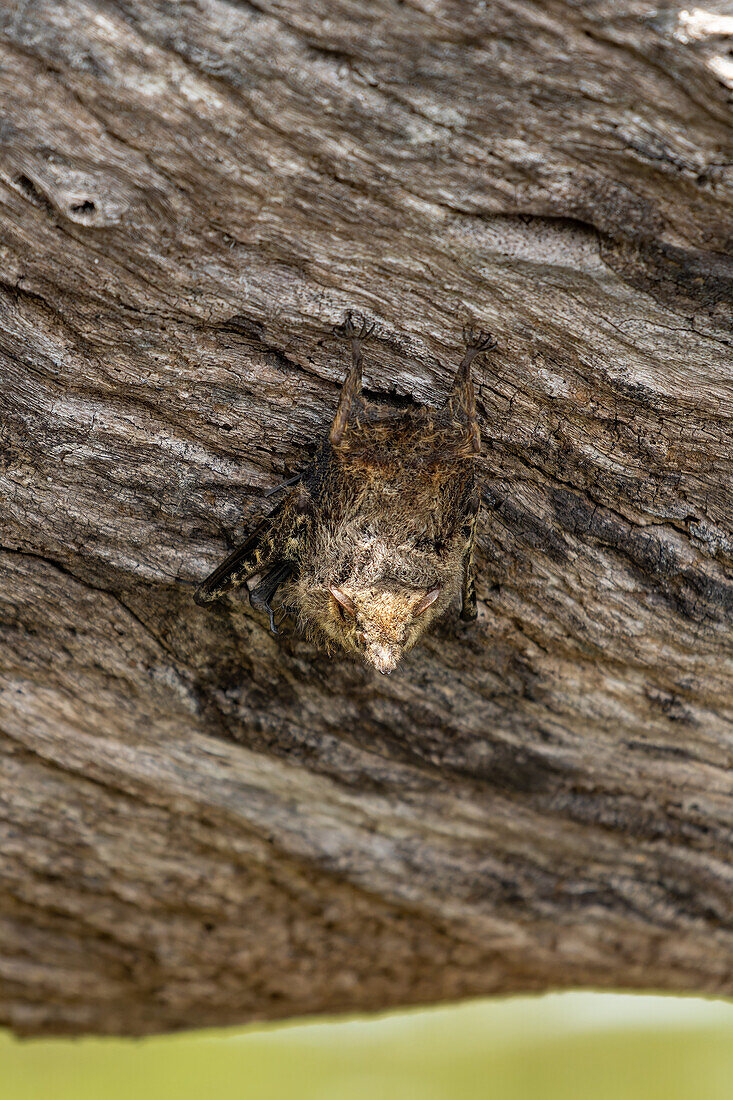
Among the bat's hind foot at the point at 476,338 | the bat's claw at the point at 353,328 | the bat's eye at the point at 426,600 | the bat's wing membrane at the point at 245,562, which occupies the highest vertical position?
the bat's hind foot at the point at 476,338

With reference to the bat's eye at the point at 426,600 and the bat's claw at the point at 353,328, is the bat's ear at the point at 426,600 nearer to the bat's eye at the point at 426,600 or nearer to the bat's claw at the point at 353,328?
the bat's eye at the point at 426,600

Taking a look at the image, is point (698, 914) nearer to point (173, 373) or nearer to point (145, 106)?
point (173, 373)

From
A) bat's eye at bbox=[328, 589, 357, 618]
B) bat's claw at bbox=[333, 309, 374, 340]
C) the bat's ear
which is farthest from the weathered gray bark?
bat's eye at bbox=[328, 589, 357, 618]

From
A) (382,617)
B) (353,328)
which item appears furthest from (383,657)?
(353,328)

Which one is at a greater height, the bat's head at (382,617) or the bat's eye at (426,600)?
the bat's eye at (426,600)

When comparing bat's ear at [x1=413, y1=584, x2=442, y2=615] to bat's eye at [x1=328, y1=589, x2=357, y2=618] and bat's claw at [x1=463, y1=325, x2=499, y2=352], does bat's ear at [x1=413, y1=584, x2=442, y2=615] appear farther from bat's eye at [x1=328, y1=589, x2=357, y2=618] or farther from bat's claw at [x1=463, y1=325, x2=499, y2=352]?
bat's claw at [x1=463, y1=325, x2=499, y2=352]

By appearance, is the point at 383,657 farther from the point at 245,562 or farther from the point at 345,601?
the point at 245,562

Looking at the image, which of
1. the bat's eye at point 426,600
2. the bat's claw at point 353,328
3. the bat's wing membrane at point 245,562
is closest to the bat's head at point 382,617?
the bat's eye at point 426,600
